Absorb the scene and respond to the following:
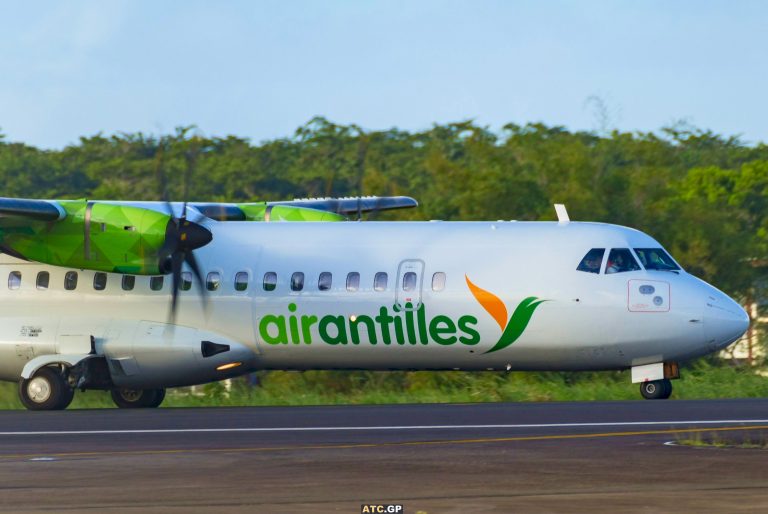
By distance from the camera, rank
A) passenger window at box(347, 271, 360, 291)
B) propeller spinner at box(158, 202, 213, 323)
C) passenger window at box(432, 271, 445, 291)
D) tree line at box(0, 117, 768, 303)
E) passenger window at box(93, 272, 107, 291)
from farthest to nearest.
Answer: tree line at box(0, 117, 768, 303) < passenger window at box(93, 272, 107, 291) < passenger window at box(347, 271, 360, 291) < propeller spinner at box(158, 202, 213, 323) < passenger window at box(432, 271, 445, 291)

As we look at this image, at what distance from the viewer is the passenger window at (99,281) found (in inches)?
938

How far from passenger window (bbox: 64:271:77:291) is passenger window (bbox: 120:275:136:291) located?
878 millimetres

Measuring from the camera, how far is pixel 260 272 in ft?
75.9

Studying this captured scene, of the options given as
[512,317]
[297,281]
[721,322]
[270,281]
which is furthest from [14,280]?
[721,322]

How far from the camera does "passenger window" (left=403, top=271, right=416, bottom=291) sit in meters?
22.2

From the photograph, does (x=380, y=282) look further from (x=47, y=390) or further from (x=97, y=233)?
(x=47, y=390)

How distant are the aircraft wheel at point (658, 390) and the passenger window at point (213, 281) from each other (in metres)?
7.18

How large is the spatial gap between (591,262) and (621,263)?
0.46 m

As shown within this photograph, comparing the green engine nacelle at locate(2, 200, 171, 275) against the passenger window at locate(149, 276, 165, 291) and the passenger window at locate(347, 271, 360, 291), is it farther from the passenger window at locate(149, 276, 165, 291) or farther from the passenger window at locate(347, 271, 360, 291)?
the passenger window at locate(347, 271, 360, 291)

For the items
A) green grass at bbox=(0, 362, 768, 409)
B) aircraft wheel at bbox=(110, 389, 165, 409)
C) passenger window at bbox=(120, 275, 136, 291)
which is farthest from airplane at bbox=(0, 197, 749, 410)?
green grass at bbox=(0, 362, 768, 409)

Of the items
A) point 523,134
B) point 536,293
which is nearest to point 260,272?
point 536,293

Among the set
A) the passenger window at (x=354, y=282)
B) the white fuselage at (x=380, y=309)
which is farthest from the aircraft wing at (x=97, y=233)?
the passenger window at (x=354, y=282)

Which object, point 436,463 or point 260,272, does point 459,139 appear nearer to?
point 260,272

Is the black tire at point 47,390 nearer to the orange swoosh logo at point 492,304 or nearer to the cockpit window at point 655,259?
the orange swoosh logo at point 492,304
